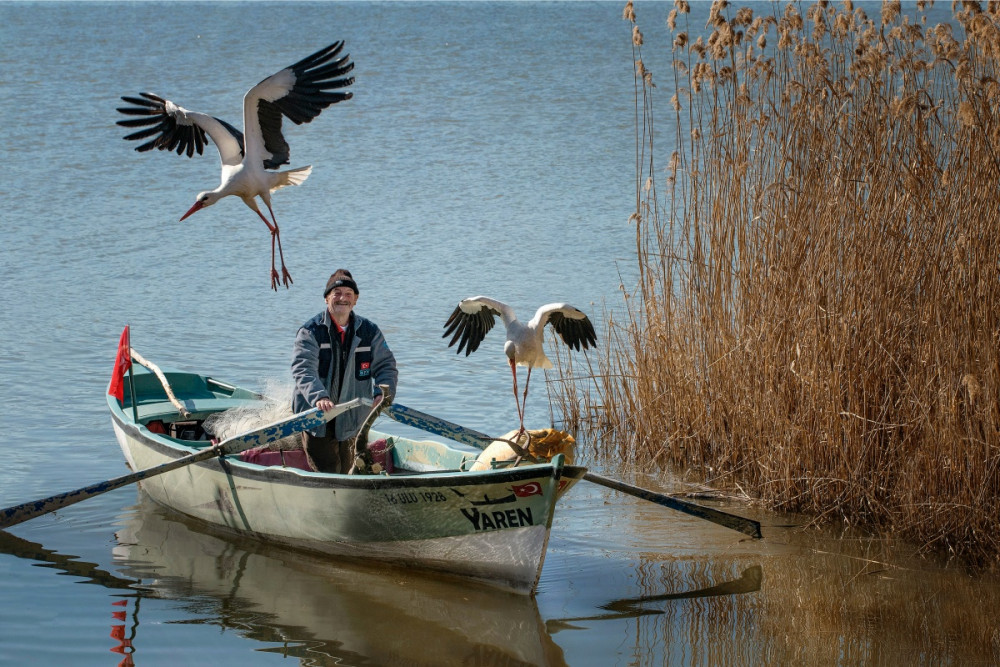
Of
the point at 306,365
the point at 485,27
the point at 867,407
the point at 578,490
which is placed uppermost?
the point at 485,27

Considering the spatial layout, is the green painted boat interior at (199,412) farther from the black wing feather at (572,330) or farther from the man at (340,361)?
the black wing feather at (572,330)

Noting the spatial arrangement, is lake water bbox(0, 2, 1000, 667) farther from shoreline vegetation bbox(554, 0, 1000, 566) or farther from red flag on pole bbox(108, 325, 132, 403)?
red flag on pole bbox(108, 325, 132, 403)

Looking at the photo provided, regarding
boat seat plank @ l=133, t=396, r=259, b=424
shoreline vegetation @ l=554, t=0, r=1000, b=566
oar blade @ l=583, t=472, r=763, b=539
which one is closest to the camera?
shoreline vegetation @ l=554, t=0, r=1000, b=566

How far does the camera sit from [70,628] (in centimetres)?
603

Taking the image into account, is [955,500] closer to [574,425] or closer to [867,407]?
[867,407]

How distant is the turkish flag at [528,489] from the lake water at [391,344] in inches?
23.8

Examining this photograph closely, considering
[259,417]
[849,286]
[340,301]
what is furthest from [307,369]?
[849,286]

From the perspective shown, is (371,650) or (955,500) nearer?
(371,650)

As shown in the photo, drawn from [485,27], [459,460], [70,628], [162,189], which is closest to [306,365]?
[459,460]

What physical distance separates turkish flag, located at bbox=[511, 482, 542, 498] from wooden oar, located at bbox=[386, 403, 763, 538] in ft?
0.81

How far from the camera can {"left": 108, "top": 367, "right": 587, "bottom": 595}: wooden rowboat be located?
19.3 ft

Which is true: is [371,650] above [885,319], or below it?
below

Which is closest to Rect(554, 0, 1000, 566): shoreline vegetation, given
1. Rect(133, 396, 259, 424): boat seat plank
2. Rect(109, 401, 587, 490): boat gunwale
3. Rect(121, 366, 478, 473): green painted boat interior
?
Rect(121, 366, 478, 473): green painted boat interior

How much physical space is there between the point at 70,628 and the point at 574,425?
4.00 meters
